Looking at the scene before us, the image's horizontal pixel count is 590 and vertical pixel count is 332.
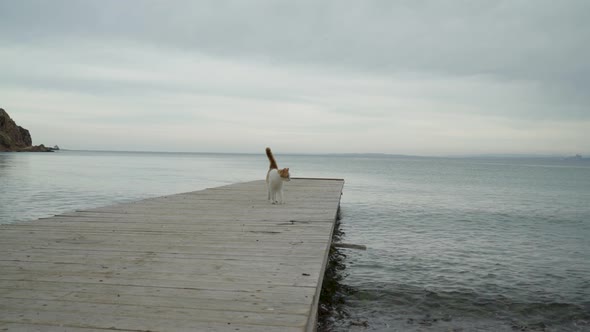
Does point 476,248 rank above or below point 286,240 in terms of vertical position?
below

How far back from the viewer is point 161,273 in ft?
13.3

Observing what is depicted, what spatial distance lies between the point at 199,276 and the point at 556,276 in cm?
810

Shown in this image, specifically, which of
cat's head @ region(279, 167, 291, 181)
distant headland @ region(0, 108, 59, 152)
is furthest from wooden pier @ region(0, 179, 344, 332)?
distant headland @ region(0, 108, 59, 152)

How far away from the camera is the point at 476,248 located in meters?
11.0

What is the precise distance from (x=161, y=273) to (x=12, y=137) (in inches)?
5669

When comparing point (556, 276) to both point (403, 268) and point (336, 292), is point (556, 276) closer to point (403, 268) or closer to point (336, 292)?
point (403, 268)

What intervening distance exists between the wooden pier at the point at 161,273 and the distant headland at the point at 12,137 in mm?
127100

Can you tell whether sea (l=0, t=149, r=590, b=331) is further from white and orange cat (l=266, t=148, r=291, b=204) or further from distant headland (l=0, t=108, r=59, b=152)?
distant headland (l=0, t=108, r=59, b=152)

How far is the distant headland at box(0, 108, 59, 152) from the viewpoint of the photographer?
4473 inches

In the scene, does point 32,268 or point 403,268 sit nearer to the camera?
point 32,268

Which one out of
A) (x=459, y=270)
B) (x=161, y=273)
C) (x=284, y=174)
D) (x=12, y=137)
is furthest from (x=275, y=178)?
(x=12, y=137)

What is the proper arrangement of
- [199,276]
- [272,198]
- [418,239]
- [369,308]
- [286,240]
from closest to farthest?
[199,276], [286,240], [369,308], [272,198], [418,239]

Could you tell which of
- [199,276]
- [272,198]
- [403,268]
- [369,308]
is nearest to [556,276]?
[403,268]

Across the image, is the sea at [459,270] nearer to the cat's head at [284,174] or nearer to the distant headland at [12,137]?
the cat's head at [284,174]
